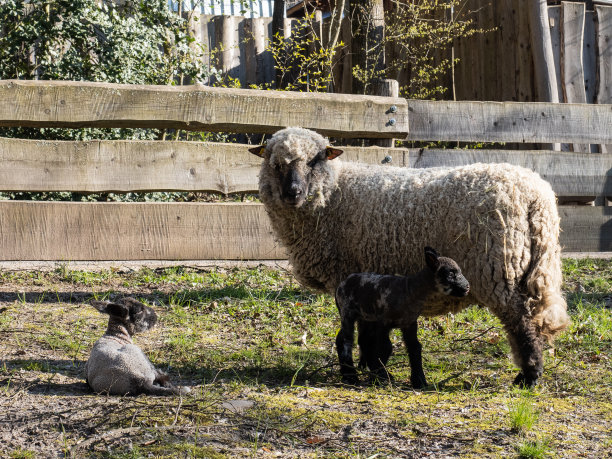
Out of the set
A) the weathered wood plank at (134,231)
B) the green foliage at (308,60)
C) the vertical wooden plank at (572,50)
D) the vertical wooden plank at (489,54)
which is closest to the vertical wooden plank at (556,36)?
the vertical wooden plank at (572,50)

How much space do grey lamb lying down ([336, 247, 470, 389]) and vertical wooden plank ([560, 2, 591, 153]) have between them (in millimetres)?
6672

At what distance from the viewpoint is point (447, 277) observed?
160 inches

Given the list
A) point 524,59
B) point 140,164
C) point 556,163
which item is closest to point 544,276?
point 556,163

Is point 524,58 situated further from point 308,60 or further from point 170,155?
point 170,155

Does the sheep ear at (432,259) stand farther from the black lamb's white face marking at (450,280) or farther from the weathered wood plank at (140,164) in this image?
the weathered wood plank at (140,164)

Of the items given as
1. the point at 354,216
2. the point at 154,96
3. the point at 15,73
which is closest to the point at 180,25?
the point at 15,73

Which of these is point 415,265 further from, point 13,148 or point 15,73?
point 15,73

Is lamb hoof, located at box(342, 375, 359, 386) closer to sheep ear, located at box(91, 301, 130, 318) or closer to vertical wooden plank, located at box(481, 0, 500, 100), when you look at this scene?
sheep ear, located at box(91, 301, 130, 318)

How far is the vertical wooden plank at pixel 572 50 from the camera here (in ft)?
31.8

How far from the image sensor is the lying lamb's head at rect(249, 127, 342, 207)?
203 inches

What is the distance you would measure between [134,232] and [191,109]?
4.68 ft

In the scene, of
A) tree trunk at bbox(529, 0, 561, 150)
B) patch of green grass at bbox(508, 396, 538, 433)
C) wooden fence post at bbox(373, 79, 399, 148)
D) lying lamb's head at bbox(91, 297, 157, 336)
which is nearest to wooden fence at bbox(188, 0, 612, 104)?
tree trunk at bbox(529, 0, 561, 150)

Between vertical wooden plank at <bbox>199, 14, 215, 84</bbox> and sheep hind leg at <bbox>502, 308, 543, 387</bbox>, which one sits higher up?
vertical wooden plank at <bbox>199, 14, 215, 84</bbox>

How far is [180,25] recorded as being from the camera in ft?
31.6
